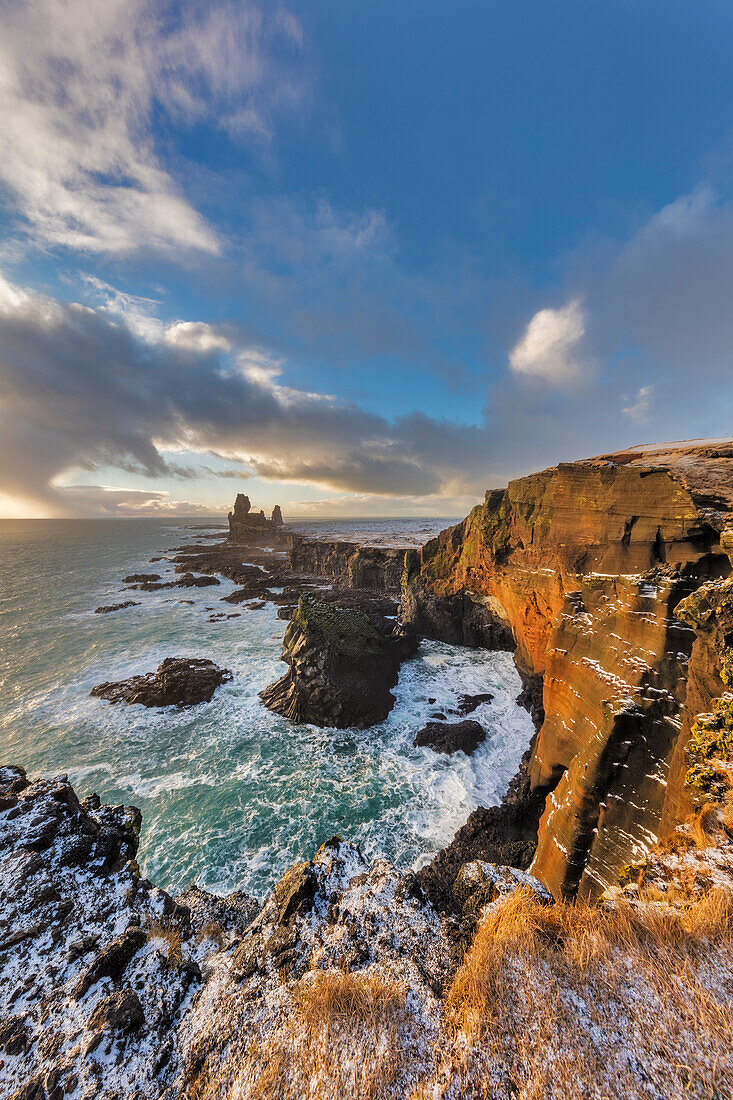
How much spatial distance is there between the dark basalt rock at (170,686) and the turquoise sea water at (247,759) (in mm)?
723

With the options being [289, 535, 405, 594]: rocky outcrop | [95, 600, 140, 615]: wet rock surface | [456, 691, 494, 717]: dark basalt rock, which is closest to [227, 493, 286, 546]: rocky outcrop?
[289, 535, 405, 594]: rocky outcrop

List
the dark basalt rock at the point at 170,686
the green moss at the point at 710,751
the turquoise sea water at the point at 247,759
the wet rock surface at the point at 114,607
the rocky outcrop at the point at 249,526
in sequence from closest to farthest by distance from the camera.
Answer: the green moss at the point at 710,751
the turquoise sea water at the point at 247,759
the dark basalt rock at the point at 170,686
the wet rock surface at the point at 114,607
the rocky outcrop at the point at 249,526

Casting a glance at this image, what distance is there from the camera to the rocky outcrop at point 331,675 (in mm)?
18469

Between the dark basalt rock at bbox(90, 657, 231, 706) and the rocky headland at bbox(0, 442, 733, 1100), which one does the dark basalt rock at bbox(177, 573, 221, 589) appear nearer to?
the dark basalt rock at bbox(90, 657, 231, 706)

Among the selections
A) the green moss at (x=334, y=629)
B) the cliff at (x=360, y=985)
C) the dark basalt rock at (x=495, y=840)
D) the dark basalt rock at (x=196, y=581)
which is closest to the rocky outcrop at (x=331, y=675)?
the green moss at (x=334, y=629)

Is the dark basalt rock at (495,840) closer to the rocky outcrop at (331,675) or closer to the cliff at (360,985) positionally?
the cliff at (360,985)

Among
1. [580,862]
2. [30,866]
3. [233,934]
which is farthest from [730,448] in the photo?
[30,866]

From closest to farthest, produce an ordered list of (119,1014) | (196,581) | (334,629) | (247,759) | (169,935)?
(119,1014)
(169,935)
(247,759)
(334,629)
(196,581)

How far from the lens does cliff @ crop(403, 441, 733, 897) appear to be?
25.7 ft

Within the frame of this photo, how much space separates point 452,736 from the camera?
1652cm

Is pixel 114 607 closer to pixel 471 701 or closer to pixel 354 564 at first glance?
pixel 354 564

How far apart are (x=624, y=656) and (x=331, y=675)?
549 inches

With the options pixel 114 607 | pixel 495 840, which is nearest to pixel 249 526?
pixel 114 607

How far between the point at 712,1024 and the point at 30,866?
9.01 meters
